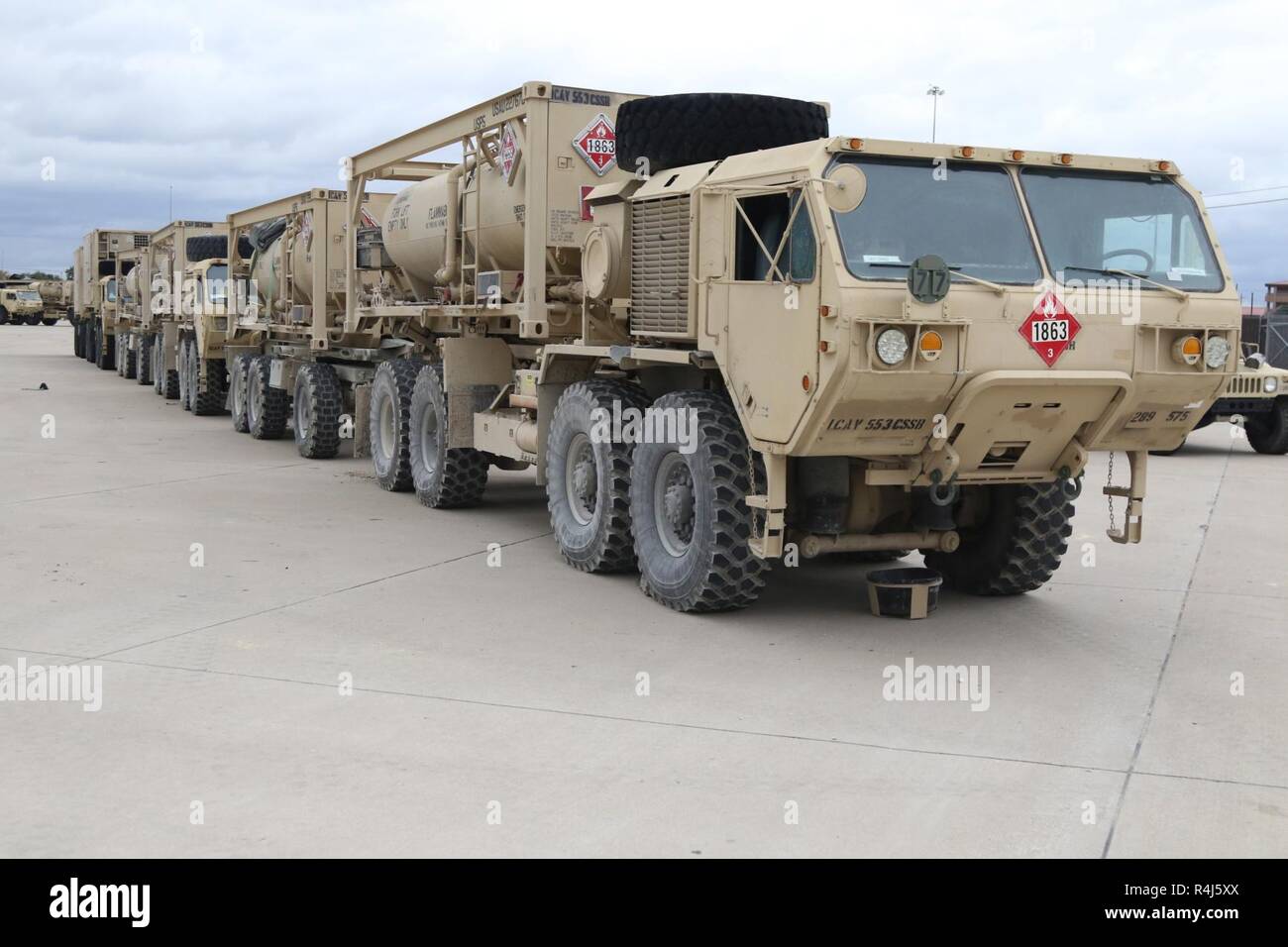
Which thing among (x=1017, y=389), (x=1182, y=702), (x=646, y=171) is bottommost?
(x=1182, y=702)

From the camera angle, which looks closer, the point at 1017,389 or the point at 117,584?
the point at 1017,389

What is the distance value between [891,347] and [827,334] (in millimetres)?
318

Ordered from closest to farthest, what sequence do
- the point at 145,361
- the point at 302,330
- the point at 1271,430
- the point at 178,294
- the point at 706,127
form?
the point at 706,127
the point at 302,330
the point at 1271,430
the point at 178,294
the point at 145,361

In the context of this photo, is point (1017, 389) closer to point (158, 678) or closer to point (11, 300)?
point (158, 678)

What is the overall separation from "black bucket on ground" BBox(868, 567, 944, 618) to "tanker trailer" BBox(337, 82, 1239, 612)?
0.24 m

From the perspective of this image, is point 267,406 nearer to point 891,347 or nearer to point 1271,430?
point 891,347

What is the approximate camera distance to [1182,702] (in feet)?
22.2

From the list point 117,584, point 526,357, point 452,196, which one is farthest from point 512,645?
point 452,196

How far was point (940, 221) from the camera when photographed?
7.46 m

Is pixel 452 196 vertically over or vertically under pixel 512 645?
over

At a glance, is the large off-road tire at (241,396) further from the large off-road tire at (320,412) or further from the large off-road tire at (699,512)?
the large off-road tire at (699,512)

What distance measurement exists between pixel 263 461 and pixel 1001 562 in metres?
9.85

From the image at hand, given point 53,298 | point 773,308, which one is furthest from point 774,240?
point 53,298

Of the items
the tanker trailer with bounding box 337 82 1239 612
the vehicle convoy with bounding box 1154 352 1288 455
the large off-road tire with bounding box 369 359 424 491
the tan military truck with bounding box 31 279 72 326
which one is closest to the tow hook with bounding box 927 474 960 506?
the tanker trailer with bounding box 337 82 1239 612
